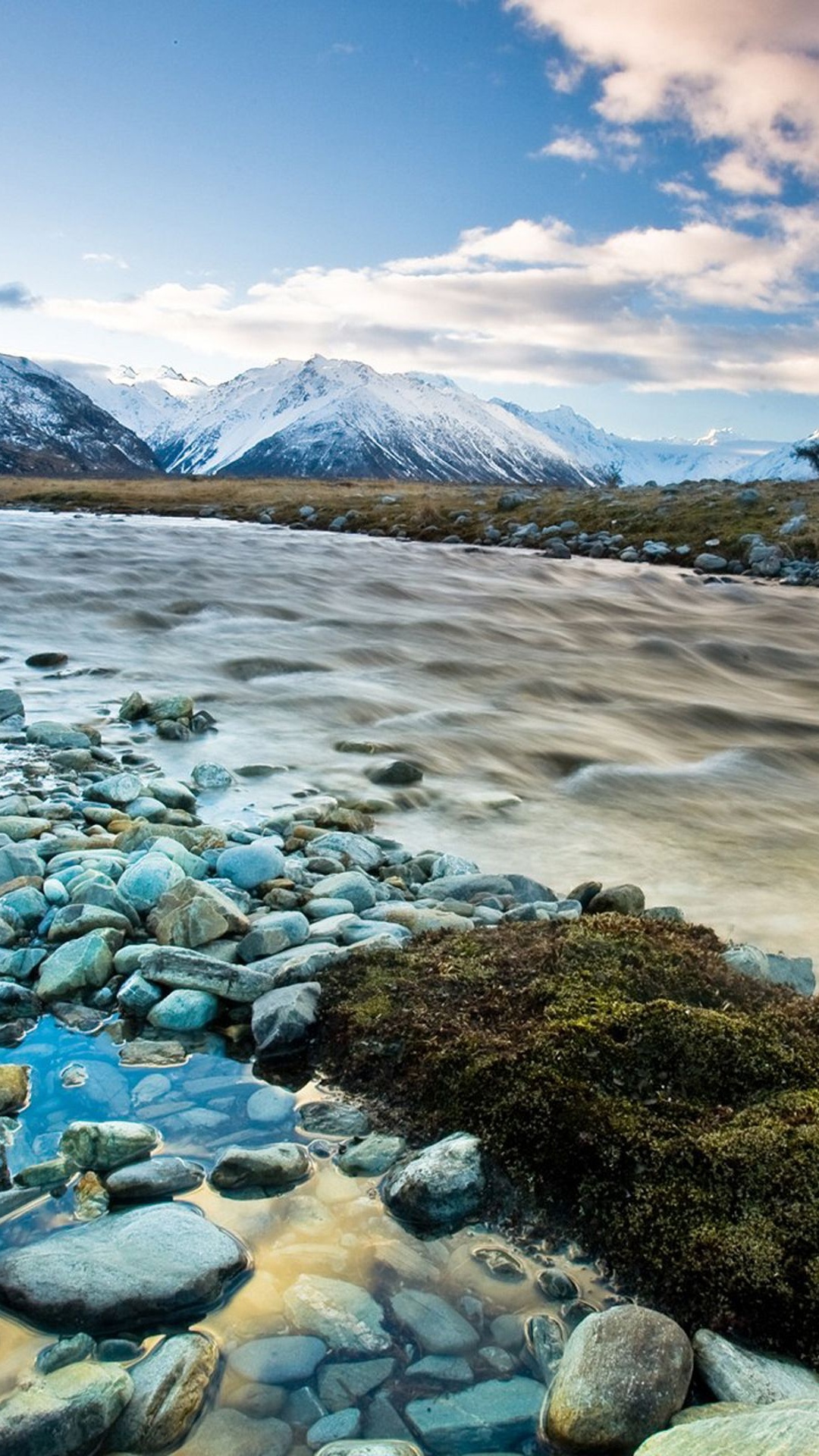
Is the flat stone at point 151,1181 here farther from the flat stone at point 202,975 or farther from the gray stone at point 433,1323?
the flat stone at point 202,975

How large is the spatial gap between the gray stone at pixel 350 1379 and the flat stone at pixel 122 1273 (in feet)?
1.64

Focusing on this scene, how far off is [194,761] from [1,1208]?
7.35 metres

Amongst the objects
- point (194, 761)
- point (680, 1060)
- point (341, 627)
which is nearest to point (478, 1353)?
point (680, 1060)

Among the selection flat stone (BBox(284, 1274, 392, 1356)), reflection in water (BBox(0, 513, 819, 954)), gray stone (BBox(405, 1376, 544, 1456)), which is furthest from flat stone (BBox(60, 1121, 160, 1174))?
reflection in water (BBox(0, 513, 819, 954))

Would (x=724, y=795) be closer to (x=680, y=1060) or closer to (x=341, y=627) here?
(x=680, y=1060)

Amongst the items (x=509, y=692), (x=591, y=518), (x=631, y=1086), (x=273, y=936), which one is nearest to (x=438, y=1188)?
(x=631, y=1086)

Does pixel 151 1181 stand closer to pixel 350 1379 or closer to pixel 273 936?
pixel 350 1379

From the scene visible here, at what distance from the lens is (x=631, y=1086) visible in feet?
14.1

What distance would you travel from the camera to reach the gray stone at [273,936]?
5.84 metres

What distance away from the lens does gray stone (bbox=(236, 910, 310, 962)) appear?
5.84 metres

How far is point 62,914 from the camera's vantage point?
19.5 ft

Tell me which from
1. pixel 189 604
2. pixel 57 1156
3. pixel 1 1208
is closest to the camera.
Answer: pixel 1 1208

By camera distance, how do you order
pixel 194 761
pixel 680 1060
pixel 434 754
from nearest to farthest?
pixel 680 1060, pixel 194 761, pixel 434 754

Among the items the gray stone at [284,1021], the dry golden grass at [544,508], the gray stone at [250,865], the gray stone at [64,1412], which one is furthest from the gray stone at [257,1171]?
the dry golden grass at [544,508]
